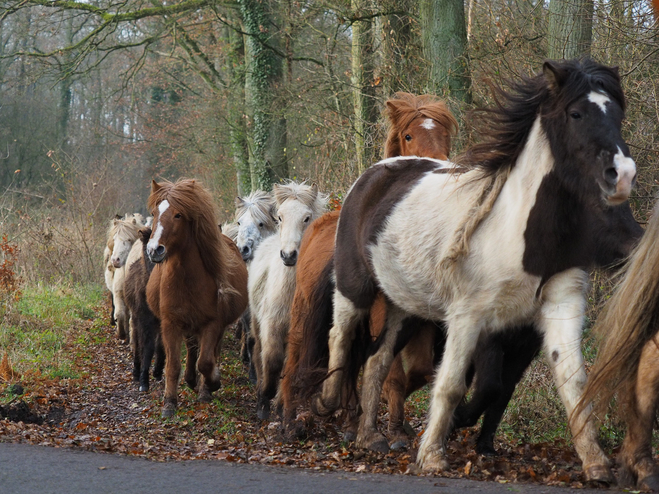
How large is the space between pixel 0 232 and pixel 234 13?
7.74m

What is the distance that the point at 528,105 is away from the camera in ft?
16.0

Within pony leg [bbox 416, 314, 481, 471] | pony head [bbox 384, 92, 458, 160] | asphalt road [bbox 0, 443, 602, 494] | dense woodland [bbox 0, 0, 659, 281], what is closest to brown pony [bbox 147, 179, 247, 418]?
pony head [bbox 384, 92, 458, 160]

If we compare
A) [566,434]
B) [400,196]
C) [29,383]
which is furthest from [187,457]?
[29,383]

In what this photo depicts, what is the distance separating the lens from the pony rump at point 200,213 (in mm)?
8781

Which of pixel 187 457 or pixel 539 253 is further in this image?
pixel 187 457

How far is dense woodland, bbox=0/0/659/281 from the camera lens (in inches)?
324

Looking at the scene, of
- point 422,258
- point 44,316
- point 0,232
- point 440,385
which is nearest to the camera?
point 440,385

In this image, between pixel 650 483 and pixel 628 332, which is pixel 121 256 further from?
pixel 650 483

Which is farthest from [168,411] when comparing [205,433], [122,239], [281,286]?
[122,239]

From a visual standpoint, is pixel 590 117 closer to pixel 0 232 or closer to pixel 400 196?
pixel 400 196

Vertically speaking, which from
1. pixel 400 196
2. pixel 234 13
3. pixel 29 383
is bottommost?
pixel 29 383

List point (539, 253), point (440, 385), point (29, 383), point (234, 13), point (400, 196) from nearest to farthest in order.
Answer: point (539, 253), point (440, 385), point (400, 196), point (29, 383), point (234, 13)

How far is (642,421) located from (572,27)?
5015mm

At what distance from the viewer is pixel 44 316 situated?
46.2 ft
